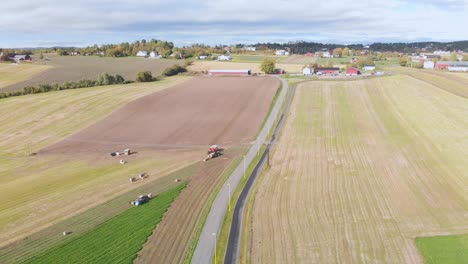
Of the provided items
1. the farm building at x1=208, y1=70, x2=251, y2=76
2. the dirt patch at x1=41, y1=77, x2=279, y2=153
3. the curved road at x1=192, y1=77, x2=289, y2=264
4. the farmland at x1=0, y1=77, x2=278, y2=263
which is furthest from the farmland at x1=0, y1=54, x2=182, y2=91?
the curved road at x1=192, y1=77, x2=289, y2=264

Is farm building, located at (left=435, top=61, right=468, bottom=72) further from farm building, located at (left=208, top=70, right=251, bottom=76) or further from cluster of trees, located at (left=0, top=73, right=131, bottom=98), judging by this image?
cluster of trees, located at (left=0, top=73, right=131, bottom=98)

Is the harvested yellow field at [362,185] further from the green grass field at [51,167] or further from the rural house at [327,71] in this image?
the rural house at [327,71]

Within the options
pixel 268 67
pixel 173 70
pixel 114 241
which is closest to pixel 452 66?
pixel 268 67

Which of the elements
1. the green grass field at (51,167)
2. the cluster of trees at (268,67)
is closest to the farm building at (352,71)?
Result: the cluster of trees at (268,67)

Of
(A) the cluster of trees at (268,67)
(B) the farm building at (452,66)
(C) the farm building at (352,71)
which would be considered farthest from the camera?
(B) the farm building at (452,66)

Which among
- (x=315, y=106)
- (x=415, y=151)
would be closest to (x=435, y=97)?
(x=315, y=106)

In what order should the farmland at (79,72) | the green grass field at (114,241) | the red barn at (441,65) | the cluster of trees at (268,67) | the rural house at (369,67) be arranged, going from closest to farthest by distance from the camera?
the green grass field at (114,241) → the farmland at (79,72) → the cluster of trees at (268,67) → the rural house at (369,67) → the red barn at (441,65)
